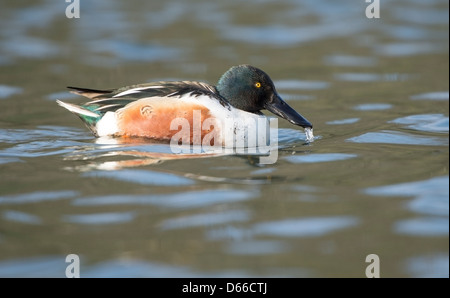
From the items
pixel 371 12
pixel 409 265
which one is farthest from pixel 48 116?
pixel 371 12

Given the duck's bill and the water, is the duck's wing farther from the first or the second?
the duck's bill

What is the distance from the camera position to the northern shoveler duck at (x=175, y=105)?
6.32 meters

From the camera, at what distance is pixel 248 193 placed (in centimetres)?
506

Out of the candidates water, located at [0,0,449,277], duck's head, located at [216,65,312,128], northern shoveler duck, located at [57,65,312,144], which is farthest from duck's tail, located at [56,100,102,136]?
duck's head, located at [216,65,312,128]

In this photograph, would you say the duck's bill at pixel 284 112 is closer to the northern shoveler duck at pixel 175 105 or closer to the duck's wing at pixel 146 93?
the northern shoveler duck at pixel 175 105

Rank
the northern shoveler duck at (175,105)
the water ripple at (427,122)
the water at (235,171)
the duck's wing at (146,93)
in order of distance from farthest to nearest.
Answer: the water ripple at (427,122) < the duck's wing at (146,93) < the northern shoveler duck at (175,105) < the water at (235,171)

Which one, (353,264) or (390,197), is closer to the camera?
(353,264)

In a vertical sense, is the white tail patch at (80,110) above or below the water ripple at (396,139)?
above

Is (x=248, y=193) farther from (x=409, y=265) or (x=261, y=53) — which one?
(x=261, y=53)

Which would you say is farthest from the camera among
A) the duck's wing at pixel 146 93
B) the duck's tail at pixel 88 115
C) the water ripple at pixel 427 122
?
the water ripple at pixel 427 122

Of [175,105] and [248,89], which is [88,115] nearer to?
[175,105]

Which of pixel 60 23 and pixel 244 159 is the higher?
pixel 60 23

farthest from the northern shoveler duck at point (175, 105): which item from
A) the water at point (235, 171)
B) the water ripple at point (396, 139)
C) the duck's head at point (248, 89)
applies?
the water ripple at point (396, 139)

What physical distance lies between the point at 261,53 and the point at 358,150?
4652mm
